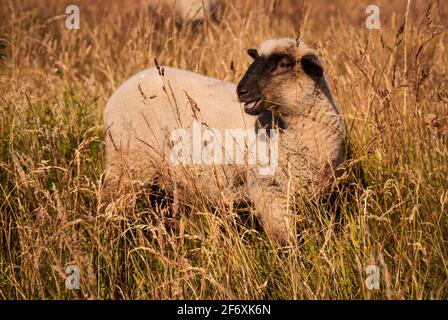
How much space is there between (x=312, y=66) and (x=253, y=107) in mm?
406

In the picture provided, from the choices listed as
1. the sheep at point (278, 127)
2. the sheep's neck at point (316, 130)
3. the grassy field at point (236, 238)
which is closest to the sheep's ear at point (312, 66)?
the sheep at point (278, 127)

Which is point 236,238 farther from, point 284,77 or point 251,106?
point 284,77

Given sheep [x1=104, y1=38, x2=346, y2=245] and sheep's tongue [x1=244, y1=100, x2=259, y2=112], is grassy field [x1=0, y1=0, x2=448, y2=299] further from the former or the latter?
sheep's tongue [x1=244, y1=100, x2=259, y2=112]

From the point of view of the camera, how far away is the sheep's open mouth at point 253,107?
3.61m

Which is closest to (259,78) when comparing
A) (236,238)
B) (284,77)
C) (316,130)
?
(284,77)

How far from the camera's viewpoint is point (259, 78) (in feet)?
11.9

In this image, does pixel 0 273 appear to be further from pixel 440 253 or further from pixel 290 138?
pixel 440 253

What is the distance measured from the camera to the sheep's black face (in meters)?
3.57

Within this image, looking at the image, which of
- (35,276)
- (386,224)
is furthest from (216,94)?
(35,276)

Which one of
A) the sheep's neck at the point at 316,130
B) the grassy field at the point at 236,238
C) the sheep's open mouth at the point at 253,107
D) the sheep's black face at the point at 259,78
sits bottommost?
the grassy field at the point at 236,238

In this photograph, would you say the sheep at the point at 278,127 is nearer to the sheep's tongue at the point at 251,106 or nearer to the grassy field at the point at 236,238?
the sheep's tongue at the point at 251,106

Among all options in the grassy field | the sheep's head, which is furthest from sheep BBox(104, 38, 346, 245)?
the grassy field

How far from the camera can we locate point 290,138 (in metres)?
3.73
